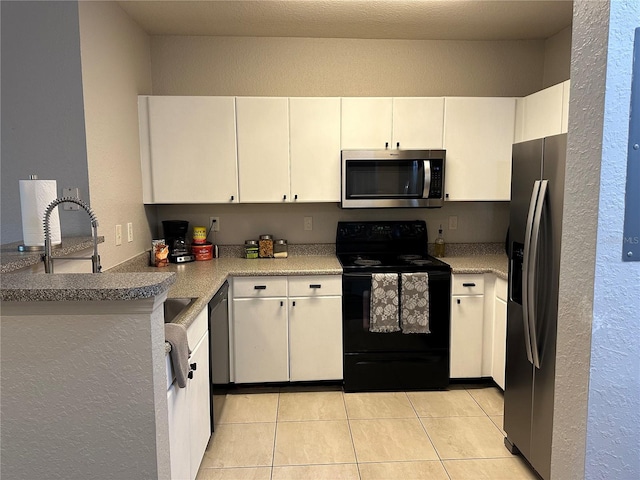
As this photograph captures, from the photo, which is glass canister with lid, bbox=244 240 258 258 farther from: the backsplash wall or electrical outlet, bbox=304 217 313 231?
electrical outlet, bbox=304 217 313 231

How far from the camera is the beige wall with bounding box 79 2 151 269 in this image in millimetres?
2293

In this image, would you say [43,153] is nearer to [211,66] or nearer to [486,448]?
[211,66]

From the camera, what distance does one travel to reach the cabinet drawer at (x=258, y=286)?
289 cm

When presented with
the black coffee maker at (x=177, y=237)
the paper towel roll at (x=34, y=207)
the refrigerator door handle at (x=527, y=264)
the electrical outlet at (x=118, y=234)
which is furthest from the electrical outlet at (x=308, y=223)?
the paper towel roll at (x=34, y=207)

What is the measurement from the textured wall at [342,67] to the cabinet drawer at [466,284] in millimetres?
1451

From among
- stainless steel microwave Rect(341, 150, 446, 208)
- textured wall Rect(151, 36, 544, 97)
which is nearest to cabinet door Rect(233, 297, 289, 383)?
stainless steel microwave Rect(341, 150, 446, 208)

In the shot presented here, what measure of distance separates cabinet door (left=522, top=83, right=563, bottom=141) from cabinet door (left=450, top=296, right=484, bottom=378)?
1171mm

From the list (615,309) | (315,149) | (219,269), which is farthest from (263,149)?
(615,309)

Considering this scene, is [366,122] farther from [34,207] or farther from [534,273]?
[34,207]

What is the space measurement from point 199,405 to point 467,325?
1846 mm

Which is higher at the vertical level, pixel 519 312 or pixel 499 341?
pixel 519 312

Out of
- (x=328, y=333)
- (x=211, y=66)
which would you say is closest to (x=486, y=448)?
(x=328, y=333)

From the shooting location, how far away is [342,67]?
330 cm

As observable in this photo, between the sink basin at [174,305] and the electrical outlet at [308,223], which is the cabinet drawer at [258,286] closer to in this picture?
the electrical outlet at [308,223]
